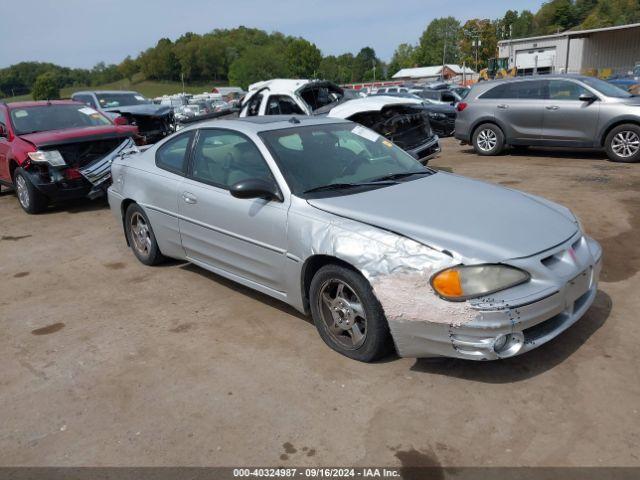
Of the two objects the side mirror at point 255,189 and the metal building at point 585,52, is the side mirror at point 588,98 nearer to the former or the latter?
the side mirror at point 255,189

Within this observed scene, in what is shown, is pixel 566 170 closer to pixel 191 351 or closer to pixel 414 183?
pixel 414 183

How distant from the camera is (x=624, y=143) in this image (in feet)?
31.8

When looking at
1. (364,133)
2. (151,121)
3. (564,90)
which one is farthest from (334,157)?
(151,121)

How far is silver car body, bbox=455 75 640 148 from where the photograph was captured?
381 inches

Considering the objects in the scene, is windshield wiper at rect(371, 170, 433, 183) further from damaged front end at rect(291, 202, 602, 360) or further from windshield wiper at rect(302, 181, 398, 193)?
damaged front end at rect(291, 202, 602, 360)

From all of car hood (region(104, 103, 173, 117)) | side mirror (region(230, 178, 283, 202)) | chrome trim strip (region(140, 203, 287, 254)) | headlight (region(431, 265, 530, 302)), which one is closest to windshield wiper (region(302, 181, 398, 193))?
side mirror (region(230, 178, 283, 202))

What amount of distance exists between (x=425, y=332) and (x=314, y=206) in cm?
115

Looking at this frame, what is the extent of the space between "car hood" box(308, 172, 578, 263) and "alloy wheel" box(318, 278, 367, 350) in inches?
18.5

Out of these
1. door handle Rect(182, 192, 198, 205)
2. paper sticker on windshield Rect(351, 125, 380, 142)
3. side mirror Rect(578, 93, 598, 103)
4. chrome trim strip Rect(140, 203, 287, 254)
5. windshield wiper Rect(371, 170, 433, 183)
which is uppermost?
paper sticker on windshield Rect(351, 125, 380, 142)

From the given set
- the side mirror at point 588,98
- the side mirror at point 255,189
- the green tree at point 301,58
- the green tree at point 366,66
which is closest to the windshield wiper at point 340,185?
the side mirror at point 255,189

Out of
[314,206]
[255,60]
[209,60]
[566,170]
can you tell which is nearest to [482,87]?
[566,170]

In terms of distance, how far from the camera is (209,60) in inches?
5723

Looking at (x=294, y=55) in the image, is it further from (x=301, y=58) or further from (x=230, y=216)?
(x=230, y=216)

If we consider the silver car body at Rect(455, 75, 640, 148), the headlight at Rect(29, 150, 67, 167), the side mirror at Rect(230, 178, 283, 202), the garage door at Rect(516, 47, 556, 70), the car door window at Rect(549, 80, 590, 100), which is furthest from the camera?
the garage door at Rect(516, 47, 556, 70)
